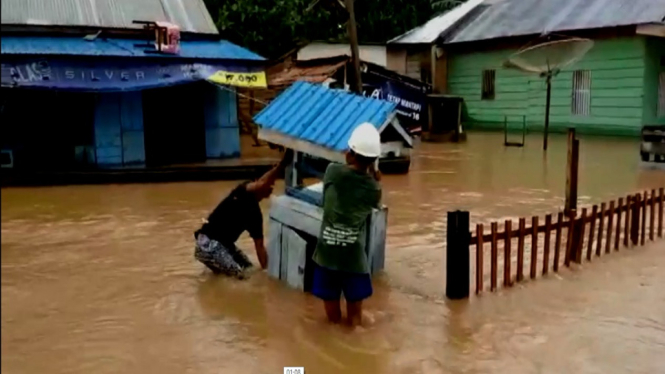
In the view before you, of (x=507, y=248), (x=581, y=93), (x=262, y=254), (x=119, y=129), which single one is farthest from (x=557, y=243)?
(x=581, y=93)

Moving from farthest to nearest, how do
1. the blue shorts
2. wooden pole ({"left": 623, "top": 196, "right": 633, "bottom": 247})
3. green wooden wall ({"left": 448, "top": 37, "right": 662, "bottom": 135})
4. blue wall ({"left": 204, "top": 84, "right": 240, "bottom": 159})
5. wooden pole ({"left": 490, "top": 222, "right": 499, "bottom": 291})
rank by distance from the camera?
green wooden wall ({"left": 448, "top": 37, "right": 662, "bottom": 135}), blue wall ({"left": 204, "top": 84, "right": 240, "bottom": 159}), wooden pole ({"left": 623, "top": 196, "right": 633, "bottom": 247}), wooden pole ({"left": 490, "top": 222, "right": 499, "bottom": 291}), the blue shorts

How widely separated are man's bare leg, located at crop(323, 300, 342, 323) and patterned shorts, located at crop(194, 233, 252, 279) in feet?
4.94

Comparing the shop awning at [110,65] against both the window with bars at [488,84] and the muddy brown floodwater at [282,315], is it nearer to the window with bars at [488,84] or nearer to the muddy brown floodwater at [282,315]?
the muddy brown floodwater at [282,315]

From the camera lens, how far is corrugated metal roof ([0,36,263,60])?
13.4 metres

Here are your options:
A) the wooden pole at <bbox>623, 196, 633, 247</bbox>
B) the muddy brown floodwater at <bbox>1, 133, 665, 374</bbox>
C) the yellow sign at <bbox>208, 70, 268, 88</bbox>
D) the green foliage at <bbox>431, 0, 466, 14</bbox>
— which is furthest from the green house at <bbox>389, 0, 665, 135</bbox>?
the muddy brown floodwater at <bbox>1, 133, 665, 374</bbox>

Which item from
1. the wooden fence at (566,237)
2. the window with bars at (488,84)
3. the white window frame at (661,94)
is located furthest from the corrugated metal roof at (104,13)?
the window with bars at (488,84)

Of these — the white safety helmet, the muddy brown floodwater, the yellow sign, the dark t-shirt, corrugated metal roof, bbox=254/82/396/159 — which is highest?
Result: the yellow sign

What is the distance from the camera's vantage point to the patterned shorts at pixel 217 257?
22.7 feet

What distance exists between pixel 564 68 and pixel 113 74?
1466 centimetres

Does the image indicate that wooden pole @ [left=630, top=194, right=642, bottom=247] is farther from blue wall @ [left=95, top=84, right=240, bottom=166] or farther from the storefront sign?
the storefront sign

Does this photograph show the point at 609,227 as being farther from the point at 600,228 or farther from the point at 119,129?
the point at 119,129

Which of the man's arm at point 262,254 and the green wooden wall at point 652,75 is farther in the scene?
the green wooden wall at point 652,75

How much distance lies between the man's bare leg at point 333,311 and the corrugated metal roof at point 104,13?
1074 centimetres

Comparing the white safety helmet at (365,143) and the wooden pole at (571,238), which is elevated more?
the white safety helmet at (365,143)
